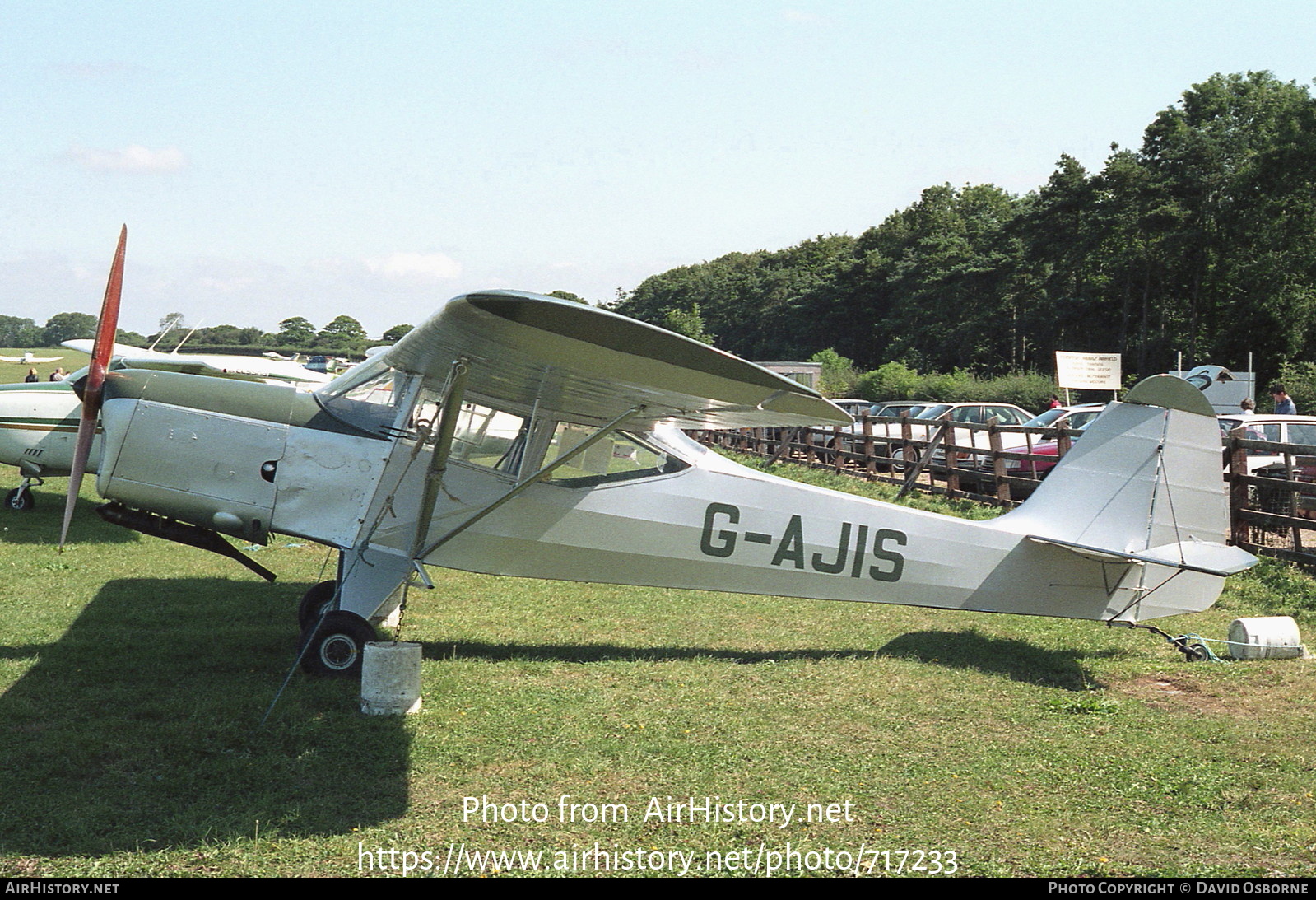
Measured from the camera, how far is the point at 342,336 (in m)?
91.4

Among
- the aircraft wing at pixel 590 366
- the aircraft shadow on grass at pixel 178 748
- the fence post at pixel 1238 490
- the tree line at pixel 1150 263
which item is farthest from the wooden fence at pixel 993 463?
the tree line at pixel 1150 263

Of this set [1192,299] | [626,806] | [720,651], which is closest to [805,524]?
[720,651]

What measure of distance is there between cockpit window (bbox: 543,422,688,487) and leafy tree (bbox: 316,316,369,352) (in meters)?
73.7

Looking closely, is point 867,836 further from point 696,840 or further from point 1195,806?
point 1195,806

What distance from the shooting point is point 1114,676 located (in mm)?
6891

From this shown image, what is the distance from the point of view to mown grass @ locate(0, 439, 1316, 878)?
4242 mm

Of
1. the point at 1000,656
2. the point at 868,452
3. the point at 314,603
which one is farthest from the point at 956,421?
the point at 314,603

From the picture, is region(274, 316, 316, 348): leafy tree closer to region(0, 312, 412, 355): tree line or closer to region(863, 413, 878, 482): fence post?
region(0, 312, 412, 355): tree line

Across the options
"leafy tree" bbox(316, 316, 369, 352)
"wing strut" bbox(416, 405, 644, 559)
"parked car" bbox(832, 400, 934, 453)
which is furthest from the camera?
"leafy tree" bbox(316, 316, 369, 352)

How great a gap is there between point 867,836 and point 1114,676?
3.36 m

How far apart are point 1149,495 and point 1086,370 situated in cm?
2382

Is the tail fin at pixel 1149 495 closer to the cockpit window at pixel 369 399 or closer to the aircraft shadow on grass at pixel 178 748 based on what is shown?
the cockpit window at pixel 369 399

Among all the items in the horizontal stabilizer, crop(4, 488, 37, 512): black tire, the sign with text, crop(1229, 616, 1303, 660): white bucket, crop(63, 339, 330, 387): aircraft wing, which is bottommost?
crop(4, 488, 37, 512): black tire

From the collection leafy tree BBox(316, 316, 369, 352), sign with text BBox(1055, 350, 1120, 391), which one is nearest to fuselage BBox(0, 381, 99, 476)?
sign with text BBox(1055, 350, 1120, 391)
